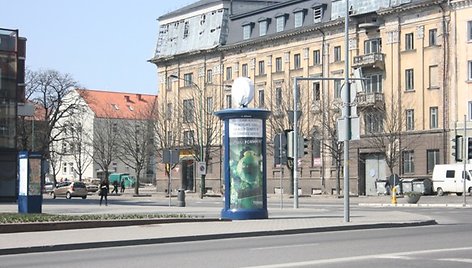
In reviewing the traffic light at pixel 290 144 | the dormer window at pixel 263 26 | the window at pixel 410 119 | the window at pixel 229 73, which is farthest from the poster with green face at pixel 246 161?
the window at pixel 229 73

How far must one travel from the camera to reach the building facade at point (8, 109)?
5391cm

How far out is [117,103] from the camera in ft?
460

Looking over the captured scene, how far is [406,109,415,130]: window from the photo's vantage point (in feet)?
237

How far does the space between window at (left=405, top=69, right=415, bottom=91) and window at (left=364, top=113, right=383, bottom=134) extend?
3650 mm

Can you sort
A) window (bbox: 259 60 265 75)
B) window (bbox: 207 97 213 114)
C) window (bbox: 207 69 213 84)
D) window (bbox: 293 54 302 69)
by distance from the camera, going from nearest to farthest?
window (bbox: 293 54 302 69) < window (bbox: 259 60 265 75) < window (bbox: 207 97 213 114) < window (bbox: 207 69 213 84)

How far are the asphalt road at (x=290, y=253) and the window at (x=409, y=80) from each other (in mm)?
50310

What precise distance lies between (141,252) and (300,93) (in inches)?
2441

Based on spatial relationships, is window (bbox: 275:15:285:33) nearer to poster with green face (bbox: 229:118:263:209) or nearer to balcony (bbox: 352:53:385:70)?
balcony (bbox: 352:53:385:70)

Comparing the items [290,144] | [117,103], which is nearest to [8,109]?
[290,144]

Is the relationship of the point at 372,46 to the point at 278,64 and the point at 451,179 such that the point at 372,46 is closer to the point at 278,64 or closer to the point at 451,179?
the point at 278,64

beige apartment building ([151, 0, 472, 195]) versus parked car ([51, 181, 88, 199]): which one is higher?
beige apartment building ([151, 0, 472, 195])

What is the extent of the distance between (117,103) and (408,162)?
75880 millimetres

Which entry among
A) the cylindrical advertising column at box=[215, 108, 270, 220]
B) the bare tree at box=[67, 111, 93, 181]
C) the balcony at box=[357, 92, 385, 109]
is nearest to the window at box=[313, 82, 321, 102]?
the balcony at box=[357, 92, 385, 109]

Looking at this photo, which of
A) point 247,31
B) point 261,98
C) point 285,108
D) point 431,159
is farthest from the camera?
point 247,31
